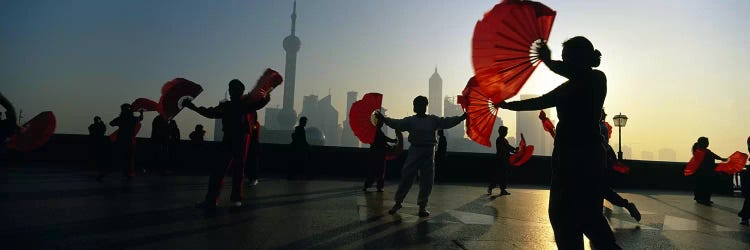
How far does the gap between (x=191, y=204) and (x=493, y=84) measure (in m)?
4.77

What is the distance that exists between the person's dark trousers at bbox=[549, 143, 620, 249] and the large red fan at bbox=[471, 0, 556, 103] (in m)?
0.61

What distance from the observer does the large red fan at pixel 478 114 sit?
4.14 meters

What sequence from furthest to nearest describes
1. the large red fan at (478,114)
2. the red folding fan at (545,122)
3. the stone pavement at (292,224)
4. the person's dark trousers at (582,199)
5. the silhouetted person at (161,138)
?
the silhouetted person at (161,138) → the red folding fan at (545,122) → the large red fan at (478,114) → the stone pavement at (292,224) → the person's dark trousers at (582,199)

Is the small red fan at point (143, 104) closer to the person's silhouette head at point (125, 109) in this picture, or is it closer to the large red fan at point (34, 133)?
the person's silhouette head at point (125, 109)

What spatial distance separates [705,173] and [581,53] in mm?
9429

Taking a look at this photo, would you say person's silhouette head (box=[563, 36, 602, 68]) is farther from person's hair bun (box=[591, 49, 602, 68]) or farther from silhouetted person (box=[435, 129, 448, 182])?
silhouetted person (box=[435, 129, 448, 182])

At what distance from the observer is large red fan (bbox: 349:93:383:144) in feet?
23.6

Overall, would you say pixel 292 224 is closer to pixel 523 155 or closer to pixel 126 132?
pixel 523 155

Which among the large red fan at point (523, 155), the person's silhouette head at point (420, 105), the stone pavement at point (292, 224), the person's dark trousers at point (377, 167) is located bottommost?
the stone pavement at point (292, 224)

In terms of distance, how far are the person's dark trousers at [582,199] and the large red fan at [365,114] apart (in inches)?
178

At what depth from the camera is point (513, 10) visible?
3004 mm

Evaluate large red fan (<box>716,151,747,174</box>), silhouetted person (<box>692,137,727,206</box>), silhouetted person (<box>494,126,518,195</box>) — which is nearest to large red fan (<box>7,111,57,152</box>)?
silhouetted person (<box>494,126,518,195</box>)

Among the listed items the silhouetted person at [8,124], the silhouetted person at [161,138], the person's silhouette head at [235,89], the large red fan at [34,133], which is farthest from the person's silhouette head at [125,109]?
the silhouetted person at [8,124]

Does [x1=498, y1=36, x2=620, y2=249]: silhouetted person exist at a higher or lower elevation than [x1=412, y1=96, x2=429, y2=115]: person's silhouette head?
lower
